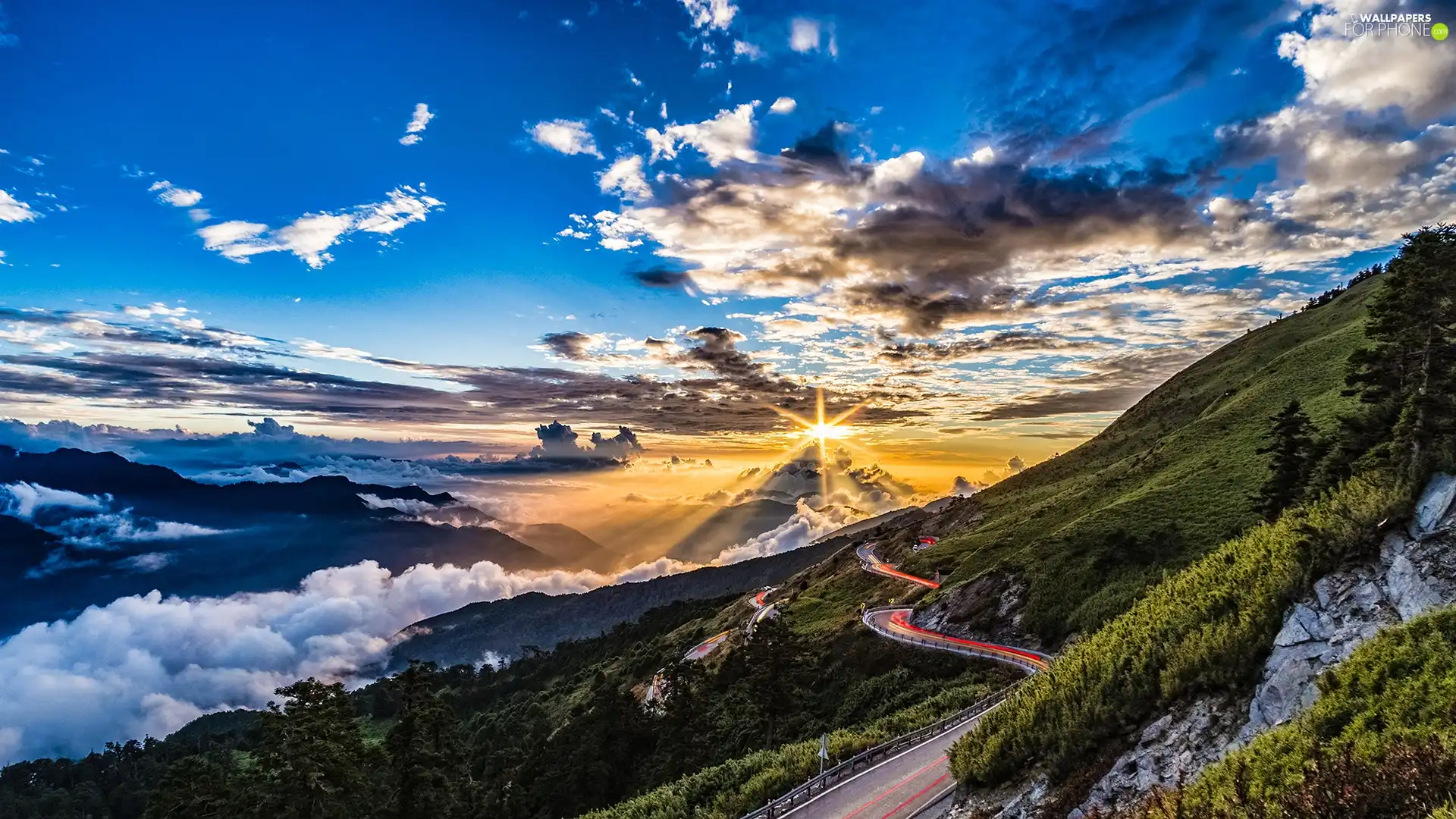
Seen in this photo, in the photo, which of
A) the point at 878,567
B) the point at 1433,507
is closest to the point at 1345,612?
the point at 1433,507

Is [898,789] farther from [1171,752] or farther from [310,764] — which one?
[310,764]

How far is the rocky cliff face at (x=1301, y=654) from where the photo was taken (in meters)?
14.8

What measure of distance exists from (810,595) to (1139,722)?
87315mm

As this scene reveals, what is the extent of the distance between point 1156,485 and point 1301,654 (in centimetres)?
6425

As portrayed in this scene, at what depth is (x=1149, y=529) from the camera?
57938 millimetres

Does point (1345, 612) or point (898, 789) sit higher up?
point (1345, 612)

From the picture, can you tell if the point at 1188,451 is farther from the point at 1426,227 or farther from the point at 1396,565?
the point at 1396,565

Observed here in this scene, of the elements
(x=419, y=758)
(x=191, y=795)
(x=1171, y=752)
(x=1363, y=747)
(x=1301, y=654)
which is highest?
(x=1363, y=747)

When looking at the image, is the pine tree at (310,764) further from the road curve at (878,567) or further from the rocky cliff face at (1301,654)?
the road curve at (878,567)

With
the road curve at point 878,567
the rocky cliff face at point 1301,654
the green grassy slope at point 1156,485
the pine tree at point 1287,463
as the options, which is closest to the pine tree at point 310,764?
the rocky cliff face at point 1301,654

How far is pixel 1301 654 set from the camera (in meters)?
15.3

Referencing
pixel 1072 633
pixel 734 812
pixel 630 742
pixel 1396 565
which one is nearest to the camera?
pixel 1396 565

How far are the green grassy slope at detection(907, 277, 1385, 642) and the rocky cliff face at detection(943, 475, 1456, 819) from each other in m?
30.8

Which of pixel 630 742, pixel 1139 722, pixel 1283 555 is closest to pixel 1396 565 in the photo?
pixel 1283 555
